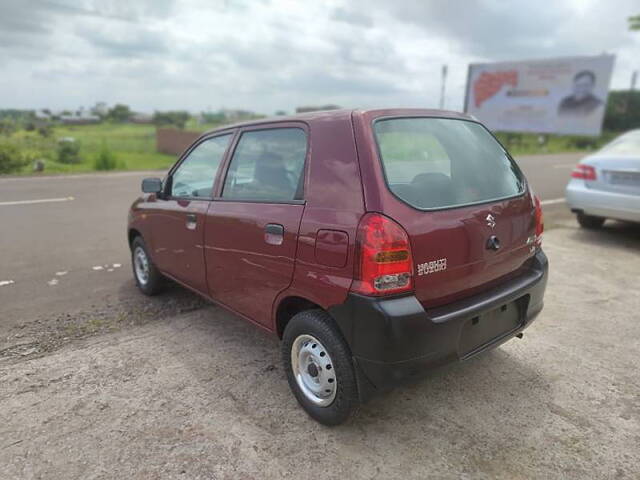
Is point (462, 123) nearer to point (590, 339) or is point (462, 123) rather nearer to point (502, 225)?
point (502, 225)

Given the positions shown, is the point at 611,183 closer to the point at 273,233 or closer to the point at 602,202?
the point at 602,202

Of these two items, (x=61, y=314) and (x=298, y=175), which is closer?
(x=298, y=175)

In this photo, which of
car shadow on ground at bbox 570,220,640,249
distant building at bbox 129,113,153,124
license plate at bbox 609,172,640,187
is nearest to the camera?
license plate at bbox 609,172,640,187

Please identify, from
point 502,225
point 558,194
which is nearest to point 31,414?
point 502,225

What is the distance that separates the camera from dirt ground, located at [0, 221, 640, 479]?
7.70 ft

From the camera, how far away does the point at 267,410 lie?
2770mm

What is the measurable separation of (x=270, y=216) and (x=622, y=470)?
Answer: 2.21 m

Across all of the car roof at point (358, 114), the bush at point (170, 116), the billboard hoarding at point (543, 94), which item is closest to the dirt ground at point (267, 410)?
the car roof at point (358, 114)

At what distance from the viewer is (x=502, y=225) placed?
2.72 metres

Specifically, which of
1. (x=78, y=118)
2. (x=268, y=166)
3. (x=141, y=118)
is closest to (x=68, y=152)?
(x=268, y=166)

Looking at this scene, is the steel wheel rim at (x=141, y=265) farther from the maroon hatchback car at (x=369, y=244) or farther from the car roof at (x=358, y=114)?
the car roof at (x=358, y=114)

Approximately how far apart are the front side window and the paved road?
135 centimetres

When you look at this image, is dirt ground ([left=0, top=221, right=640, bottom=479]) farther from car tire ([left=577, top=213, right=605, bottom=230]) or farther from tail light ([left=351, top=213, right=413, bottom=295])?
car tire ([left=577, top=213, right=605, bottom=230])

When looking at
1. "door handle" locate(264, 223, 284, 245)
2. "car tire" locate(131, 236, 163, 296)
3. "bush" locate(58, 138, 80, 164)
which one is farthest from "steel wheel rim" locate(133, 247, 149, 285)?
"bush" locate(58, 138, 80, 164)
